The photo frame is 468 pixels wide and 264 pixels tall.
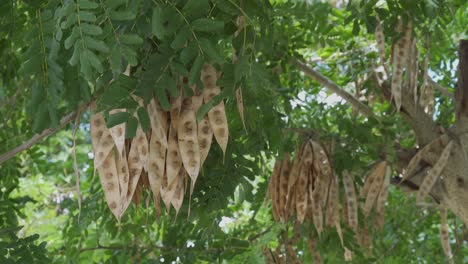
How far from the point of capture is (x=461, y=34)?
18.5 ft

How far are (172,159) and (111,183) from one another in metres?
0.19

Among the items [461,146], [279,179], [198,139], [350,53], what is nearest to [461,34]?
[350,53]

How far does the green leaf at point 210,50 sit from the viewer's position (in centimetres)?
218

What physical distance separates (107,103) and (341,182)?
7.03ft

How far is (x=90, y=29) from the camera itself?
6.85 feet

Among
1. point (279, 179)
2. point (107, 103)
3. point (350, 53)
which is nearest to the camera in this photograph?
point (107, 103)

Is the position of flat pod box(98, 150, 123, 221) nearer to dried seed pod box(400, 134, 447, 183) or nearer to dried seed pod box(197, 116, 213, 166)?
dried seed pod box(197, 116, 213, 166)

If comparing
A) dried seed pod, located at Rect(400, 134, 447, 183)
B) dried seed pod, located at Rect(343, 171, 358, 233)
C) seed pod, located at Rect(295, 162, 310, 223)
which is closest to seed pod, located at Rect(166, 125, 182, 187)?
seed pod, located at Rect(295, 162, 310, 223)

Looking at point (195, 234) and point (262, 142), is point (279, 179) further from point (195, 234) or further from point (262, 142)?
point (195, 234)

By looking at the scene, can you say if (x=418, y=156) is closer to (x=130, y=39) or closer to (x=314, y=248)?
(x=314, y=248)

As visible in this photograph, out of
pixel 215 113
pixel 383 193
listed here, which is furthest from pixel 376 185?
pixel 215 113

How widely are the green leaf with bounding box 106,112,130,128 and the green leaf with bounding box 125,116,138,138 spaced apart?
0.06ft

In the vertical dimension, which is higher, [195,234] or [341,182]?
[341,182]

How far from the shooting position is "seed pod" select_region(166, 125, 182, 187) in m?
2.29
